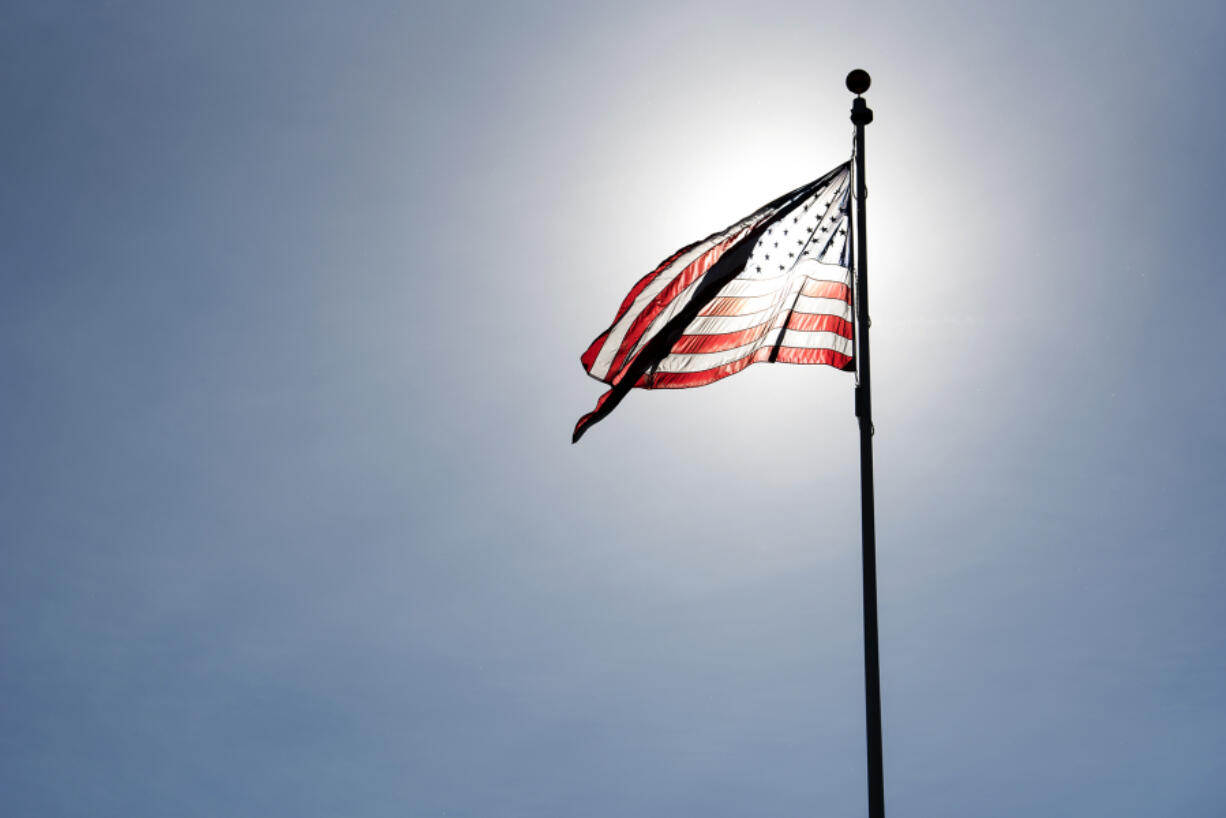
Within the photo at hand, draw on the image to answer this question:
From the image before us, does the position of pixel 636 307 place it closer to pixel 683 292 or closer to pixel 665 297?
pixel 665 297

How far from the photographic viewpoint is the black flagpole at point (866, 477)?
34.6 feet

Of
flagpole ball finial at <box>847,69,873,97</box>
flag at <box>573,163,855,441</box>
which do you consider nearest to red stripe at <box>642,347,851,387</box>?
flag at <box>573,163,855,441</box>

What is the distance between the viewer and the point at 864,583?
1109cm

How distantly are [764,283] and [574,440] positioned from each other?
12.1ft

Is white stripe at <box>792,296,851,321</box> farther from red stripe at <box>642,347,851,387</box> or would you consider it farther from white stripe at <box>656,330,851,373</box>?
red stripe at <box>642,347,851,387</box>

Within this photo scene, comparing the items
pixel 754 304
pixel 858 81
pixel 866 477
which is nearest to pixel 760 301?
pixel 754 304

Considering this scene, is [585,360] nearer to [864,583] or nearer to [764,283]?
[764,283]

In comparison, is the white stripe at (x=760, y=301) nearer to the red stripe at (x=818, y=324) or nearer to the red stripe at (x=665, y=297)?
the red stripe at (x=818, y=324)

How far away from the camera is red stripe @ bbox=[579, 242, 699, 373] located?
16.2 m

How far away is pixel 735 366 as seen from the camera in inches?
605

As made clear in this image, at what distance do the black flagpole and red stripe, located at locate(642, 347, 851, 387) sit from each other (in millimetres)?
2215

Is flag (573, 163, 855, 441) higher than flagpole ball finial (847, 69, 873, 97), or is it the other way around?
flagpole ball finial (847, 69, 873, 97)

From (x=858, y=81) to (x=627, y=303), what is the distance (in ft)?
15.3

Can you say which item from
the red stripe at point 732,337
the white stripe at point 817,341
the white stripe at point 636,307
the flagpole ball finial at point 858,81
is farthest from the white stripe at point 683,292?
the flagpole ball finial at point 858,81
